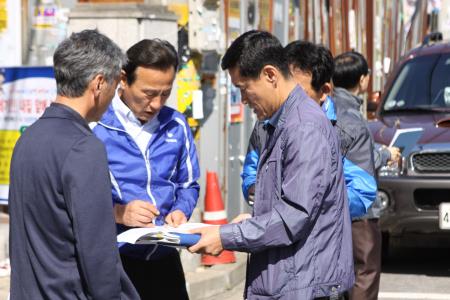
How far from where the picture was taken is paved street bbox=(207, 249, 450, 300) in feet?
29.8

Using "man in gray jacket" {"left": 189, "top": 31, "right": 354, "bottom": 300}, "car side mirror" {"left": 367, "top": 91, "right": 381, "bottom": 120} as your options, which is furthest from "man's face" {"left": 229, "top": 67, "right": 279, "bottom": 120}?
"car side mirror" {"left": 367, "top": 91, "right": 381, "bottom": 120}

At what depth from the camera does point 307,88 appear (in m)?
5.48

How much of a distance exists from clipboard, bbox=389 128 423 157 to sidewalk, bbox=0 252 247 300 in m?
1.80

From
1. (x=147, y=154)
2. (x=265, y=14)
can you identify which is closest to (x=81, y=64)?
(x=147, y=154)

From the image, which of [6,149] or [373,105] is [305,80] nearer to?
[6,149]

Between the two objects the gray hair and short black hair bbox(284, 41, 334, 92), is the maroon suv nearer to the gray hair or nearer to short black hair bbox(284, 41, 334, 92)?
short black hair bbox(284, 41, 334, 92)

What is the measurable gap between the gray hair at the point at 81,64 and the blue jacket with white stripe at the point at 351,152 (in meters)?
1.66

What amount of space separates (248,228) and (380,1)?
21853mm

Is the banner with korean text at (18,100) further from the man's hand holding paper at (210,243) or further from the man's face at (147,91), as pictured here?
the man's hand holding paper at (210,243)

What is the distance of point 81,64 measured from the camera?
373 cm

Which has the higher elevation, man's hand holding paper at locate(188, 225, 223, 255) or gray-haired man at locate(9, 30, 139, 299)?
gray-haired man at locate(9, 30, 139, 299)

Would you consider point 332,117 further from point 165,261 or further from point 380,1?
point 380,1

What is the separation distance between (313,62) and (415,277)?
Answer: 4.95 meters

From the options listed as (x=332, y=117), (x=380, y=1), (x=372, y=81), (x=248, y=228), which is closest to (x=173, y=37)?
(x=332, y=117)
